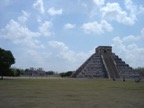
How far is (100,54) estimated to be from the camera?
115 m

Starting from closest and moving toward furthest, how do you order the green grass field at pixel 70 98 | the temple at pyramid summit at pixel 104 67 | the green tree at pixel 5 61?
the green grass field at pixel 70 98
the green tree at pixel 5 61
the temple at pyramid summit at pixel 104 67

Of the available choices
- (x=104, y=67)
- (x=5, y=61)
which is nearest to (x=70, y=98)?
(x=5, y=61)

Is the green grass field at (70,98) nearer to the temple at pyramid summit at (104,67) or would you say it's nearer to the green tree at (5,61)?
the green tree at (5,61)

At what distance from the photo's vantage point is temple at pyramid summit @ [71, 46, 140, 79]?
10006 cm

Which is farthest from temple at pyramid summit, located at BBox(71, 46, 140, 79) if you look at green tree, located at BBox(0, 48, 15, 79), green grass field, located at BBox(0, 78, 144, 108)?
green grass field, located at BBox(0, 78, 144, 108)

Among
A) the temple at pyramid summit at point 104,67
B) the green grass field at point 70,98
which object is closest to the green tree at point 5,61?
the temple at pyramid summit at point 104,67

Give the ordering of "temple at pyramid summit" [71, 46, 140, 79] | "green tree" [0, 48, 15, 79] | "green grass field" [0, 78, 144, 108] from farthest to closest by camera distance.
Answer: "temple at pyramid summit" [71, 46, 140, 79] < "green tree" [0, 48, 15, 79] < "green grass field" [0, 78, 144, 108]

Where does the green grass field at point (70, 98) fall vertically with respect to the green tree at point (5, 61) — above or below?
below

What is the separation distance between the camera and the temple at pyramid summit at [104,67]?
100062 millimetres

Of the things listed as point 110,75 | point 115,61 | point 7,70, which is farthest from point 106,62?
point 7,70

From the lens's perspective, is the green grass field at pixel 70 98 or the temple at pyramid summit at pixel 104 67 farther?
the temple at pyramid summit at pixel 104 67

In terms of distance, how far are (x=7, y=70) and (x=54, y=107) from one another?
5583 cm

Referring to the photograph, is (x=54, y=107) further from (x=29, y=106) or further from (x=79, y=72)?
(x=79, y=72)

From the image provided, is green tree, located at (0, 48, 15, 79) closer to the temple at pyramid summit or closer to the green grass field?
the temple at pyramid summit
